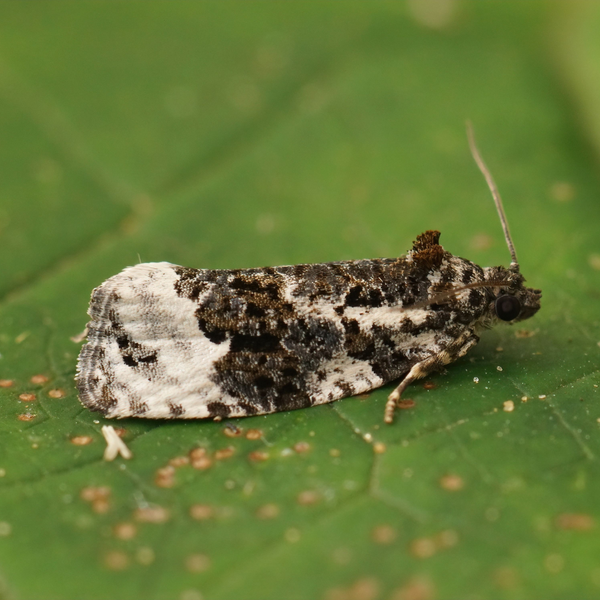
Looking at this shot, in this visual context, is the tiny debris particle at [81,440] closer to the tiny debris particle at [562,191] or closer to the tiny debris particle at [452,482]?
the tiny debris particle at [452,482]

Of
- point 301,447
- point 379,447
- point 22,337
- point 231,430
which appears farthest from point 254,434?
point 22,337

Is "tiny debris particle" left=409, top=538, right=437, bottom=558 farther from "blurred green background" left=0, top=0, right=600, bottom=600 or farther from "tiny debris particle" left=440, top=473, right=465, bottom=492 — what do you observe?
"tiny debris particle" left=440, top=473, right=465, bottom=492

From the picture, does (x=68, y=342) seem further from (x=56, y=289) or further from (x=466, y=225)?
(x=466, y=225)

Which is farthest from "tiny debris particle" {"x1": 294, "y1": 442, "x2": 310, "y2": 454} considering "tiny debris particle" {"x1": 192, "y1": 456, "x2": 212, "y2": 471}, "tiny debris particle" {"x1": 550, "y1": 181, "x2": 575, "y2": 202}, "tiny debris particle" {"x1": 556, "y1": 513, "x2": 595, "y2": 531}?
"tiny debris particle" {"x1": 550, "y1": 181, "x2": 575, "y2": 202}

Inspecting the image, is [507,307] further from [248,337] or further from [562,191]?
[562,191]

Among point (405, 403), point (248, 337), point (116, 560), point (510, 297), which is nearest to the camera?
point (116, 560)

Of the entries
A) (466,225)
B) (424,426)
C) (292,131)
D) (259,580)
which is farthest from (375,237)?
(259,580)
